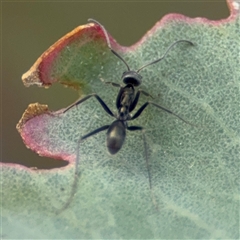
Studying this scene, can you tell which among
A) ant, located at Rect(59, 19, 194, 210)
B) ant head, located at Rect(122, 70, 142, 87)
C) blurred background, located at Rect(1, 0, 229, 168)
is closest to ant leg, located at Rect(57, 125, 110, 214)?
ant, located at Rect(59, 19, 194, 210)

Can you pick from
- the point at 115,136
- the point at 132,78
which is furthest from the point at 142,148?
the point at 132,78

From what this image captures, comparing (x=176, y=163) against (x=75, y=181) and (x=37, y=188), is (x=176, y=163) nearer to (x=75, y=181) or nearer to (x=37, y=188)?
(x=75, y=181)

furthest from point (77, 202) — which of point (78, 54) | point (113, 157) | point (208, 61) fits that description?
point (208, 61)

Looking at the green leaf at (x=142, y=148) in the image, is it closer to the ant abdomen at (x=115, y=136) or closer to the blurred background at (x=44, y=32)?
the ant abdomen at (x=115, y=136)

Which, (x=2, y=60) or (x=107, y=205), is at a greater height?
(x=2, y=60)

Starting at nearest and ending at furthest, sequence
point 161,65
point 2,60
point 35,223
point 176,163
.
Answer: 1. point 35,223
2. point 176,163
3. point 161,65
4. point 2,60

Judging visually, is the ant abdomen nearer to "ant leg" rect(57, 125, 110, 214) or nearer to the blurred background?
"ant leg" rect(57, 125, 110, 214)

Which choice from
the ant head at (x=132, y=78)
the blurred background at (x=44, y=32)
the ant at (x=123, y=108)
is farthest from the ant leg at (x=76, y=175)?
the blurred background at (x=44, y=32)

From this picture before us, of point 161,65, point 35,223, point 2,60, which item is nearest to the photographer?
point 35,223
